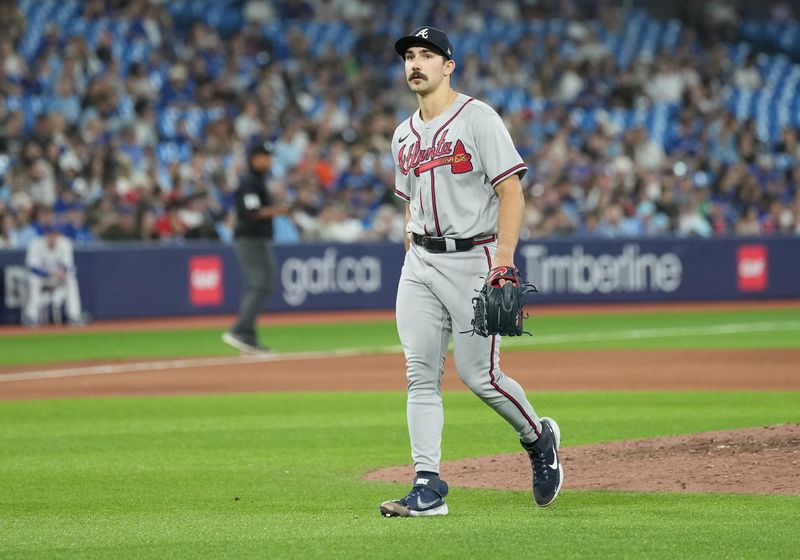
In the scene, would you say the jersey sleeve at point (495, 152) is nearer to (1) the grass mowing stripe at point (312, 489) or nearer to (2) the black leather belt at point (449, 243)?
(2) the black leather belt at point (449, 243)

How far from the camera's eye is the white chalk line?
13.9 meters

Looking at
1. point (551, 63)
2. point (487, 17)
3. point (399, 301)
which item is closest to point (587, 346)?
point (399, 301)

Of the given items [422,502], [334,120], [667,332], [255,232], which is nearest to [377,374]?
[255,232]

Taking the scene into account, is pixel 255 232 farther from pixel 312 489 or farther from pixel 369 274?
pixel 312 489

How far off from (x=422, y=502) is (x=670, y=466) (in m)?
1.89

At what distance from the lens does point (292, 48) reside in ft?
85.3

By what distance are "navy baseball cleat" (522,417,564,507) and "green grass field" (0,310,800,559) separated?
8 centimetres

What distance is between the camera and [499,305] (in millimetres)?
5863

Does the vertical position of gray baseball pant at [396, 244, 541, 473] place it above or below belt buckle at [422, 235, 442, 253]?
below

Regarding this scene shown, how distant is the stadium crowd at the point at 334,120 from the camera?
2067cm

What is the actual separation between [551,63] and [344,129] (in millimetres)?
6063

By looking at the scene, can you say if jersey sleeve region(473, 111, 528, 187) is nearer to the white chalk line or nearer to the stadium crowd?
the white chalk line

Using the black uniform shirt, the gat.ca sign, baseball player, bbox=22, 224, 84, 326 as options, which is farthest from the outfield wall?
the black uniform shirt

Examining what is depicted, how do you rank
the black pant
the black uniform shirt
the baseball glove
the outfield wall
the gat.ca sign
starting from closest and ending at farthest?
the baseball glove
the black uniform shirt
the black pant
the outfield wall
the gat.ca sign
